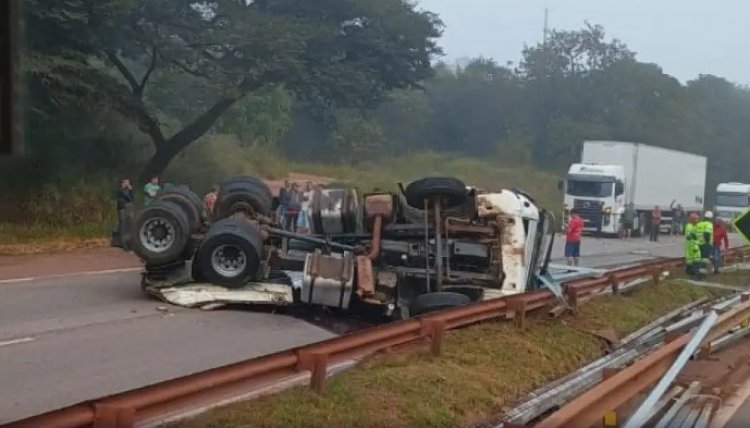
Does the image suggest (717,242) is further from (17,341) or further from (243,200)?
(17,341)

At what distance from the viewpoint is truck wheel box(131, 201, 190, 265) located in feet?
44.7

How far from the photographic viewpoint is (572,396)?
28.2 feet

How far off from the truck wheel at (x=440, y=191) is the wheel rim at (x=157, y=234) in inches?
121

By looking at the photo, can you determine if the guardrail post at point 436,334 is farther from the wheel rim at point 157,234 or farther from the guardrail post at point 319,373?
the wheel rim at point 157,234

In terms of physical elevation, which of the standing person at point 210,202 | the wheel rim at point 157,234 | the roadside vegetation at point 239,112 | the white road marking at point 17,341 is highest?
the roadside vegetation at point 239,112

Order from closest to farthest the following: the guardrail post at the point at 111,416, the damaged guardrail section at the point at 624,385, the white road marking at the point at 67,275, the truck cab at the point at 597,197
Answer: the guardrail post at the point at 111,416 → the damaged guardrail section at the point at 624,385 → the white road marking at the point at 67,275 → the truck cab at the point at 597,197

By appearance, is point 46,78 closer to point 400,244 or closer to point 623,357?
point 400,244

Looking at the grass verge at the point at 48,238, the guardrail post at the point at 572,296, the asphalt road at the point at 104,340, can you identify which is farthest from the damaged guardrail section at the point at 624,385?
the grass verge at the point at 48,238

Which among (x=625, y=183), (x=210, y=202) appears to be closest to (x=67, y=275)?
(x=210, y=202)

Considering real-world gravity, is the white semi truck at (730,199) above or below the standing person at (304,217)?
above

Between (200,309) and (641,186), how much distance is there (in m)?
38.3

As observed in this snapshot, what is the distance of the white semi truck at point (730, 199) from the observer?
56191mm

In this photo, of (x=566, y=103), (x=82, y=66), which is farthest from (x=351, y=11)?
(x=566, y=103)

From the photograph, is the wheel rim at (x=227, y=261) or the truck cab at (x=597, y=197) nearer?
the wheel rim at (x=227, y=261)
